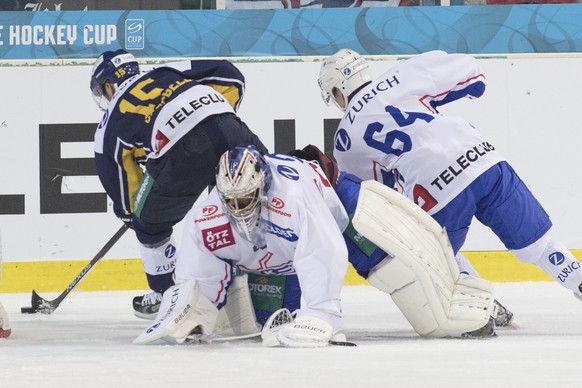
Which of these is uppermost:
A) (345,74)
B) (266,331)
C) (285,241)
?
(345,74)

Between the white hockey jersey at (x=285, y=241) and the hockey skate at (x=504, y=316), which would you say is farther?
the hockey skate at (x=504, y=316)

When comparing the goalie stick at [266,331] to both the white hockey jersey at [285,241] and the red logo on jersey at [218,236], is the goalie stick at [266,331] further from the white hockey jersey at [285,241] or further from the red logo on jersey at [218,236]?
the red logo on jersey at [218,236]

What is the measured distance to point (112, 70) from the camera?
4.36 meters

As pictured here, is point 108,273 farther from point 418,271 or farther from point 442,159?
point 418,271

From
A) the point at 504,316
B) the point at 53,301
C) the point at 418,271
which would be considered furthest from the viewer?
the point at 53,301

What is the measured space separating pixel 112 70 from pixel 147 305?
892 mm

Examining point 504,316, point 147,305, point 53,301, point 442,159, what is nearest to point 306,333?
point 442,159

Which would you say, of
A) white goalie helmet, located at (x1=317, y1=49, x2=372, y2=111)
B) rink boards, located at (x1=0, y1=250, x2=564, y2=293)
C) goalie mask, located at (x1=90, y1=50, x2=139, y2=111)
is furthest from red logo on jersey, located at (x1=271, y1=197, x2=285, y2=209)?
rink boards, located at (x1=0, y1=250, x2=564, y2=293)

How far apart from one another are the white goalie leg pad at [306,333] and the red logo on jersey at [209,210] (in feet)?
1.32

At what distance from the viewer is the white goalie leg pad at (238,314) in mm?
3521

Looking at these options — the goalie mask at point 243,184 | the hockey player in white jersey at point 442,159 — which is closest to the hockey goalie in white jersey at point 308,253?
the goalie mask at point 243,184

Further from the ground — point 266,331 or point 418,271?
point 418,271

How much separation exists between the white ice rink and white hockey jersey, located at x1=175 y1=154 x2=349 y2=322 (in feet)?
0.61

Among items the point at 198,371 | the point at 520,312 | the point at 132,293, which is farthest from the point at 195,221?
the point at 132,293
